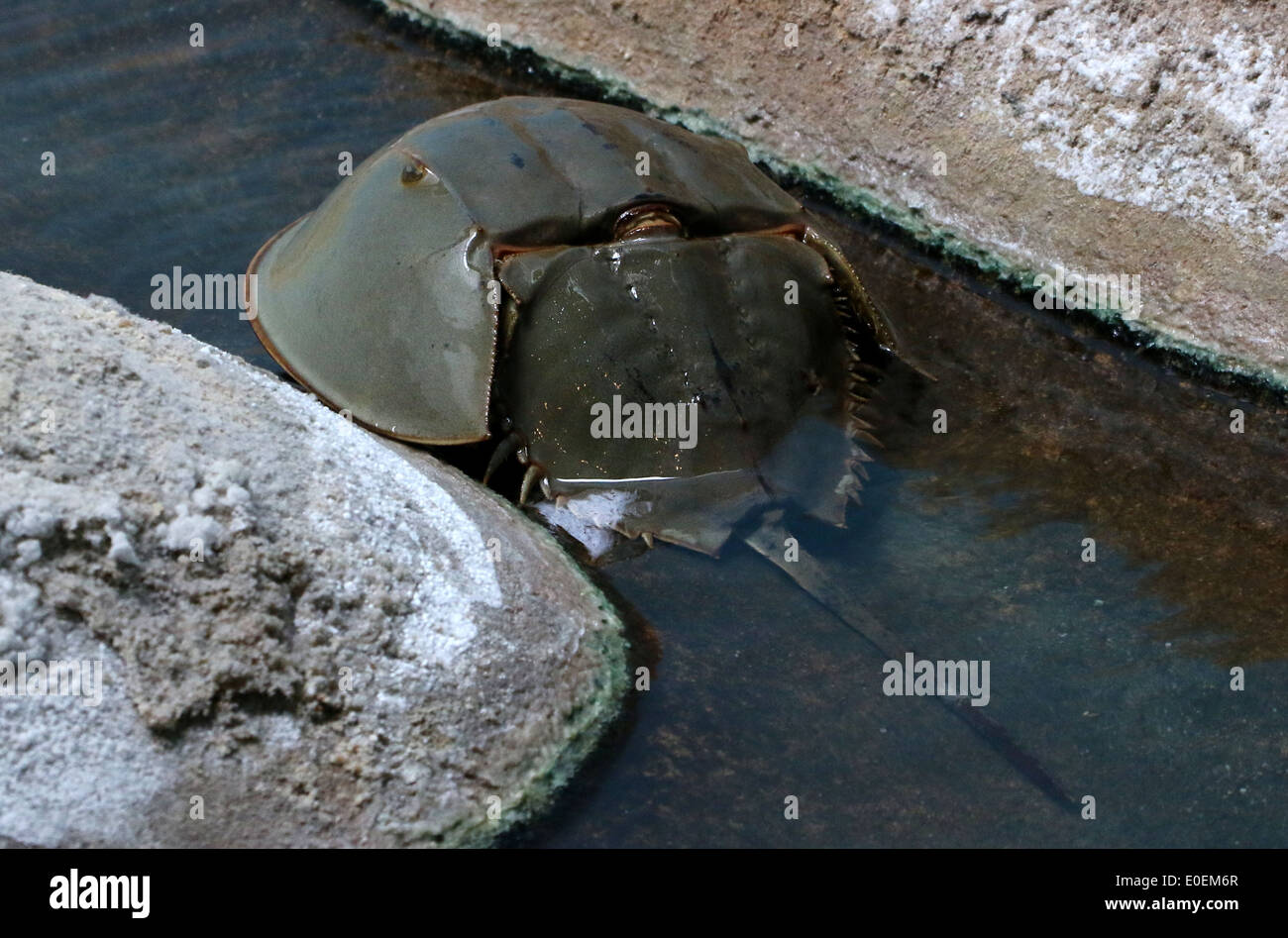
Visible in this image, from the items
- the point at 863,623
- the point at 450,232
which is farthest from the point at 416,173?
the point at 863,623

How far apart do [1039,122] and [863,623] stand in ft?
6.94

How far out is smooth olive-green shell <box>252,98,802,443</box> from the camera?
3.22 meters

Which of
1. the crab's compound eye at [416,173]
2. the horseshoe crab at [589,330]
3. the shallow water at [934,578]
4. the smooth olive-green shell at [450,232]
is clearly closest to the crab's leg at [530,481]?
the horseshoe crab at [589,330]

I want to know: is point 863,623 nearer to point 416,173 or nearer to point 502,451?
point 502,451

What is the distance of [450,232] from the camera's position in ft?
10.7

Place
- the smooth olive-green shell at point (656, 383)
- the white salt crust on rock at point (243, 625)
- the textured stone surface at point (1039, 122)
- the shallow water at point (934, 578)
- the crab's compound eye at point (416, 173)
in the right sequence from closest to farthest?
the white salt crust on rock at point (243, 625) < the shallow water at point (934, 578) < the smooth olive-green shell at point (656, 383) < the crab's compound eye at point (416, 173) < the textured stone surface at point (1039, 122)

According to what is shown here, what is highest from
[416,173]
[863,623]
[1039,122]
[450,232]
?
[1039,122]

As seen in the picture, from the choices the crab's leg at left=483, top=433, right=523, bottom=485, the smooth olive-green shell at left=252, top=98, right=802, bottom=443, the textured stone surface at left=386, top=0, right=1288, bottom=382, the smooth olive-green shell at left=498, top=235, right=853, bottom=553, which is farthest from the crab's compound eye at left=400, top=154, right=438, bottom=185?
the textured stone surface at left=386, top=0, right=1288, bottom=382

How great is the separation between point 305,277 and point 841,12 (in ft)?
7.26

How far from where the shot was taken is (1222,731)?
2.79 metres

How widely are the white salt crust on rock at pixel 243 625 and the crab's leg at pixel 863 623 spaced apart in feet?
1.47

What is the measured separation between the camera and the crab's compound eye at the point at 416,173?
335 centimetres

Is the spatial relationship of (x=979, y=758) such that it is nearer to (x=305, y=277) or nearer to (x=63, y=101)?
(x=305, y=277)

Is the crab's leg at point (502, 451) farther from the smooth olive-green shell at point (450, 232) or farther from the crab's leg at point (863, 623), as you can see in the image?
the crab's leg at point (863, 623)
